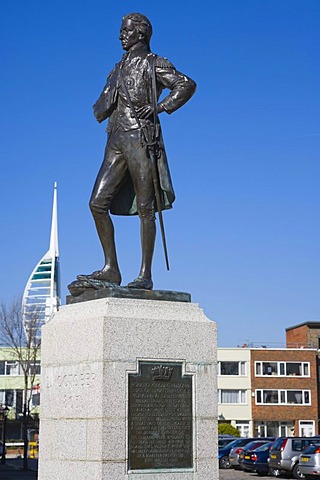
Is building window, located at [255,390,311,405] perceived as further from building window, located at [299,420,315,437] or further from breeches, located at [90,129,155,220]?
breeches, located at [90,129,155,220]

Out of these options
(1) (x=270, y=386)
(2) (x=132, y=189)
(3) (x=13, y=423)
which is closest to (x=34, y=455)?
(3) (x=13, y=423)

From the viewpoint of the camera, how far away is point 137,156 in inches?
409

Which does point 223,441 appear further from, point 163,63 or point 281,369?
point 163,63

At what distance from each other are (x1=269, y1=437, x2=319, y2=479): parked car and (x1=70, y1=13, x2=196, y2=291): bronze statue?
21.8 m

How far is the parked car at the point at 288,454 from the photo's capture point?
30703mm

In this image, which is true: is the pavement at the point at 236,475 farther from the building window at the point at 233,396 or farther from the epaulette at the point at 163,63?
the building window at the point at 233,396

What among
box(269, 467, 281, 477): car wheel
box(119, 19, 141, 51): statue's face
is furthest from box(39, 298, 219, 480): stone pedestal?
box(269, 467, 281, 477): car wheel

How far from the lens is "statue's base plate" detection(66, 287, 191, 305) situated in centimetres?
964

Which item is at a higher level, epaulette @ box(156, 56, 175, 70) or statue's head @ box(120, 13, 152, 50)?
statue's head @ box(120, 13, 152, 50)

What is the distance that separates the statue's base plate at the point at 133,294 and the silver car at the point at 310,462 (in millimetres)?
19858

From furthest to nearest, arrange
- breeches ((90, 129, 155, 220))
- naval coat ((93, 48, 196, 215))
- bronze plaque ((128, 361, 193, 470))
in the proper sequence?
1. naval coat ((93, 48, 196, 215))
2. breeches ((90, 129, 155, 220))
3. bronze plaque ((128, 361, 193, 470))

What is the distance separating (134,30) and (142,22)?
5.8 inches

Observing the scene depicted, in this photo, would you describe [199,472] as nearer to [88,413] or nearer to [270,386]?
[88,413]

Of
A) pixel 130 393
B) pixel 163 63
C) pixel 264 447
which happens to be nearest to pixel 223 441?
pixel 264 447
